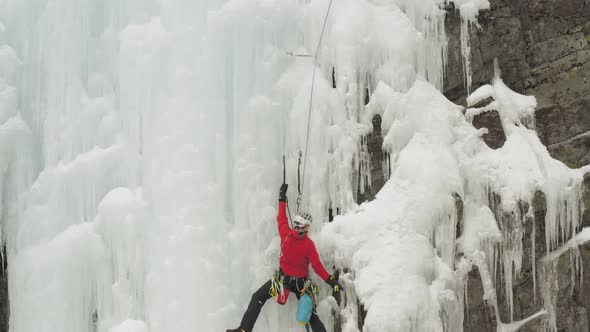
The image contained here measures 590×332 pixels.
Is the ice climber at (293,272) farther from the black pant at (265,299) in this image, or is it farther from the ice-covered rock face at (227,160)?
the ice-covered rock face at (227,160)

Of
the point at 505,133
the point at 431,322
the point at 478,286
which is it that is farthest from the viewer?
the point at 505,133

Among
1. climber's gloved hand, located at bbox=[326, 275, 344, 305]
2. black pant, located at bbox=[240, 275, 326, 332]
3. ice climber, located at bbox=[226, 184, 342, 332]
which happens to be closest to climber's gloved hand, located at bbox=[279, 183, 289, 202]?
ice climber, located at bbox=[226, 184, 342, 332]

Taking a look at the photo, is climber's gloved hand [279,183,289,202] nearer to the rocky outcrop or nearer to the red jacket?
the red jacket

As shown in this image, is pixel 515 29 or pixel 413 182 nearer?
pixel 413 182

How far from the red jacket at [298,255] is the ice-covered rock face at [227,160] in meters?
0.33

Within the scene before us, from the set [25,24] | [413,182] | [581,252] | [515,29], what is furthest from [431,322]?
[25,24]

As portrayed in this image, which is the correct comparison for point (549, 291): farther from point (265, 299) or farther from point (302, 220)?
point (265, 299)

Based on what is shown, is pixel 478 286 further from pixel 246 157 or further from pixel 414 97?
pixel 246 157

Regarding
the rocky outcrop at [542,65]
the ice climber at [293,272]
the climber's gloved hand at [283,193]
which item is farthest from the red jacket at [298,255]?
the rocky outcrop at [542,65]

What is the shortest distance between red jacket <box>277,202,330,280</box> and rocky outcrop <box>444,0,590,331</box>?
83.9 inches

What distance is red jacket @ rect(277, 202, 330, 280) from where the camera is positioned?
5.11 m

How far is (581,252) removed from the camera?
18.3 feet

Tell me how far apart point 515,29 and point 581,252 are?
2334 millimetres

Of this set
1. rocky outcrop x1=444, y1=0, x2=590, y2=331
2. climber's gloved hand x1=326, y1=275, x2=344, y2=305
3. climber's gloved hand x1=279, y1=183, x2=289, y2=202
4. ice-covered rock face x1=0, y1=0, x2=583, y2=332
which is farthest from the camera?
rocky outcrop x1=444, y1=0, x2=590, y2=331
